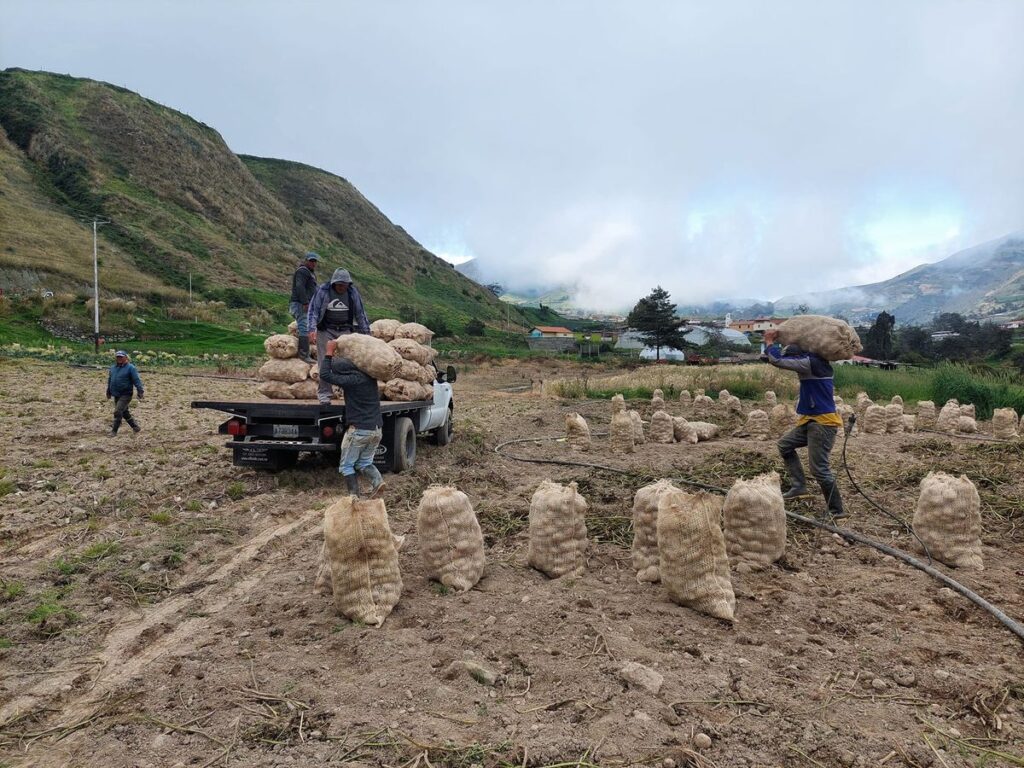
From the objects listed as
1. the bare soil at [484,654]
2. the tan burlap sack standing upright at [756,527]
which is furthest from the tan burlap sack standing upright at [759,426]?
the tan burlap sack standing upright at [756,527]

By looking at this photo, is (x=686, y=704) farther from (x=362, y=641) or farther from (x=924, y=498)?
(x=924, y=498)

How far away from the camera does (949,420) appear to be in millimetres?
13312

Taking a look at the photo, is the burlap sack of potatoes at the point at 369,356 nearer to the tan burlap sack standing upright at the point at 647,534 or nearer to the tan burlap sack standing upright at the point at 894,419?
the tan burlap sack standing upright at the point at 647,534

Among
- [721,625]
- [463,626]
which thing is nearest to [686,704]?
[721,625]

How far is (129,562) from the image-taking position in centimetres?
511

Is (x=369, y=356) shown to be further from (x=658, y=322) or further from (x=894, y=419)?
(x=658, y=322)

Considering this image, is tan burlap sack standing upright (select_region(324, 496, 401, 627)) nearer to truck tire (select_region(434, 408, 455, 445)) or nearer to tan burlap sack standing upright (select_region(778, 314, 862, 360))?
tan burlap sack standing upright (select_region(778, 314, 862, 360))

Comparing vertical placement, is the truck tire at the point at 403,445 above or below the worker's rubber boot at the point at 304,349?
below

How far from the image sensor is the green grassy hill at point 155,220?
2005 inches

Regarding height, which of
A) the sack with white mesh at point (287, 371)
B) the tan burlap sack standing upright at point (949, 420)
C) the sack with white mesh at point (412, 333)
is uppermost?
the sack with white mesh at point (412, 333)

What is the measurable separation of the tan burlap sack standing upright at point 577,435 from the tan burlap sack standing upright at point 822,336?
5.39 m

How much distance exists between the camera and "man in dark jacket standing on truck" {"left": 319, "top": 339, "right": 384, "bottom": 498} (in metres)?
6.18

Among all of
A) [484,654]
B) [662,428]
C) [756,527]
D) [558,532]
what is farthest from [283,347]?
[662,428]

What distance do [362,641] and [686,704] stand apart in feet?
5.99
